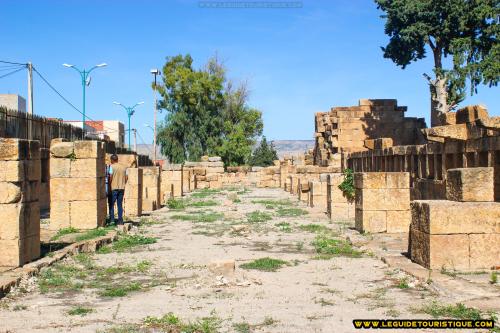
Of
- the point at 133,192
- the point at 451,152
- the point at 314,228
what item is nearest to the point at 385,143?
the point at 314,228

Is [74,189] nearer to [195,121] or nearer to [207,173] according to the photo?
[207,173]

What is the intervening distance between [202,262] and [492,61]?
2380 cm

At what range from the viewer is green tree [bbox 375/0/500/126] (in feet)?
92.5

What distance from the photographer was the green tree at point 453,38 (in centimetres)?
2819

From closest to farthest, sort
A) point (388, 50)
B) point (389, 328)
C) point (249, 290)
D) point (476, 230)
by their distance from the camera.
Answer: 1. point (389, 328)
2. point (249, 290)
3. point (476, 230)
4. point (388, 50)

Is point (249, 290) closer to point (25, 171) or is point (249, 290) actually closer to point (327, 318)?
point (327, 318)

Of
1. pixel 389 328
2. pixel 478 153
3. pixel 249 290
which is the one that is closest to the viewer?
pixel 389 328

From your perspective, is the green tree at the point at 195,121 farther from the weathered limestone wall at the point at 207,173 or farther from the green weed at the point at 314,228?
the green weed at the point at 314,228

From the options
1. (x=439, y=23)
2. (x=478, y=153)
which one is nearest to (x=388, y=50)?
(x=439, y=23)

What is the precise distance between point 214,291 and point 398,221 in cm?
662

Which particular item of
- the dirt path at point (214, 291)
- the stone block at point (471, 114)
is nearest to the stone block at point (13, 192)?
the dirt path at point (214, 291)

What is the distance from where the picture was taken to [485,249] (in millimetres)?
7820

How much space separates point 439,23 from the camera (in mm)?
29234

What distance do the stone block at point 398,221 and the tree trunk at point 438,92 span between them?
57.5 feet
